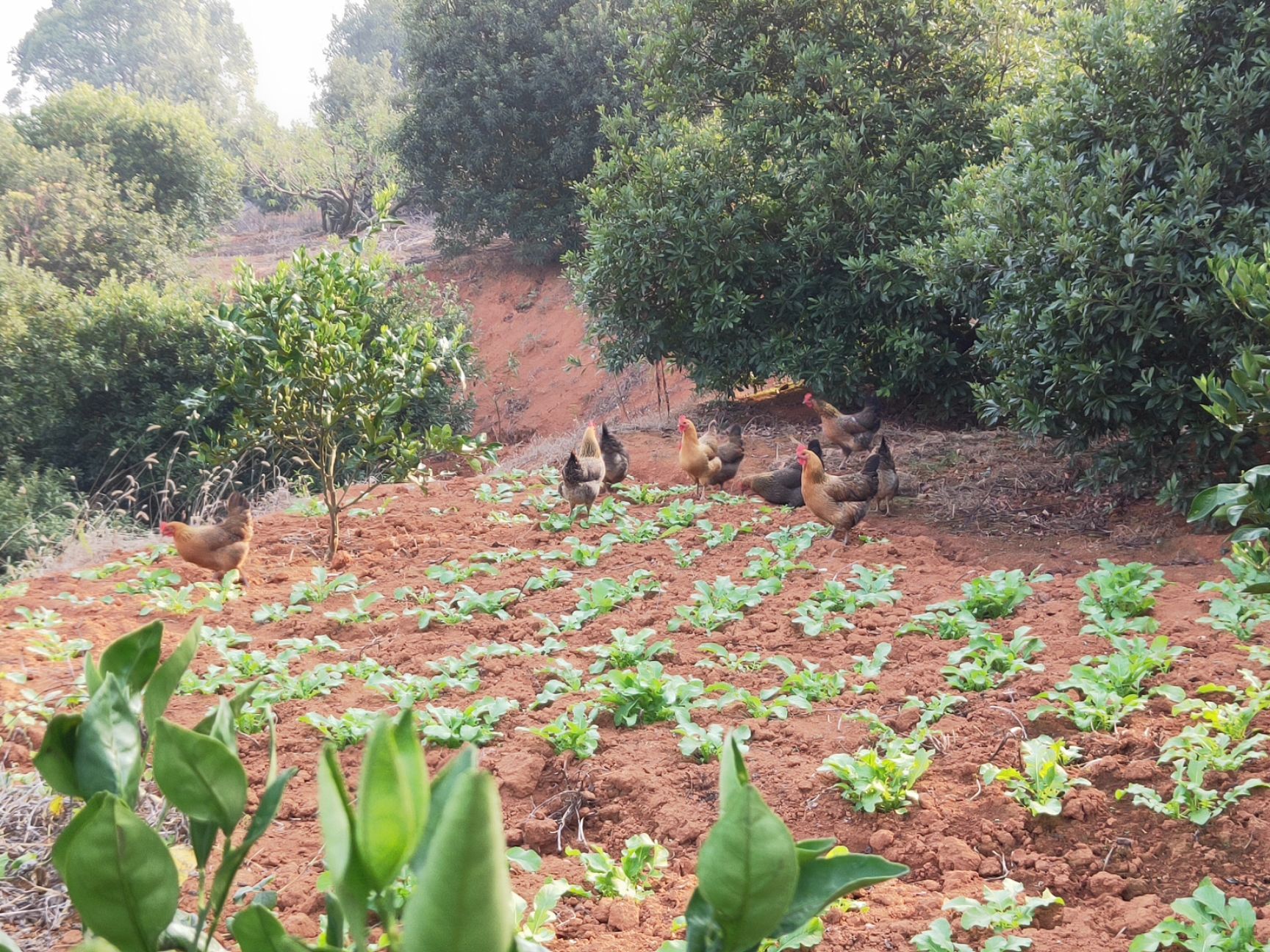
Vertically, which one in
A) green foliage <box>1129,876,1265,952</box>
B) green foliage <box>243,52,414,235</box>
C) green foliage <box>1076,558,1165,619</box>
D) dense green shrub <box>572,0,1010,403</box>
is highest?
green foliage <box>243,52,414,235</box>

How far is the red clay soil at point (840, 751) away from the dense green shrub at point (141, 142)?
2053cm

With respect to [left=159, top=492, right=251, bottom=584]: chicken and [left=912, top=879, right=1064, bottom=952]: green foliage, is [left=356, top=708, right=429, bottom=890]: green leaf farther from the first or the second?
[left=159, top=492, right=251, bottom=584]: chicken

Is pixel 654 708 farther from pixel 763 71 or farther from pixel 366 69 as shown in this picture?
pixel 366 69

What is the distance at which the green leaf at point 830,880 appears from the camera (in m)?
1.02

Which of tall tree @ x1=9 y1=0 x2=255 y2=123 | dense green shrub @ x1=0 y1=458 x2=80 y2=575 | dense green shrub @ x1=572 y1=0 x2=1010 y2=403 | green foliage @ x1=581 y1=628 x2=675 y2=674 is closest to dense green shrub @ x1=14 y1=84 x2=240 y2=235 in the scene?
dense green shrub @ x1=0 y1=458 x2=80 y2=575

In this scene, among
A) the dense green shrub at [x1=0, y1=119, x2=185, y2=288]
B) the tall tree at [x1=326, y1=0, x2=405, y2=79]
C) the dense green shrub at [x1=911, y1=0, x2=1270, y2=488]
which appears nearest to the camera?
the dense green shrub at [x1=911, y1=0, x2=1270, y2=488]

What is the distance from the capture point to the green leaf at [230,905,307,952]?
101 cm

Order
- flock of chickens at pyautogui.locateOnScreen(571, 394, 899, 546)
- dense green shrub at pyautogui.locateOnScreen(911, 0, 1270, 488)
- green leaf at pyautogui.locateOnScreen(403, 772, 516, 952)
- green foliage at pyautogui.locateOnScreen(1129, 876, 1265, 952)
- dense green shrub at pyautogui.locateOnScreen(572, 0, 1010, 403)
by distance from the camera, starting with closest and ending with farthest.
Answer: green leaf at pyautogui.locateOnScreen(403, 772, 516, 952) < green foliage at pyautogui.locateOnScreen(1129, 876, 1265, 952) < dense green shrub at pyautogui.locateOnScreen(911, 0, 1270, 488) < flock of chickens at pyautogui.locateOnScreen(571, 394, 899, 546) < dense green shrub at pyautogui.locateOnScreen(572, 0, 1010, 403)

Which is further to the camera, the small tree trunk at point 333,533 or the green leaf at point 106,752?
the small tree trunk at point 333,533

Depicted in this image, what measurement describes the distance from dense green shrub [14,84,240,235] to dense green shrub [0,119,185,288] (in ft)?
3.71

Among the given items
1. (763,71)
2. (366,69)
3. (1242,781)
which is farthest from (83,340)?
(366,69)

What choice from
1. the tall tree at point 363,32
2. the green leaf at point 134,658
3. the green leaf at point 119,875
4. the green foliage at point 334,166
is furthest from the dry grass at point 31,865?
the tall tree at point 363,32

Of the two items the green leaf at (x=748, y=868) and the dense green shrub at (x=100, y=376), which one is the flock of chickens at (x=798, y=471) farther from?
the dense green shrub at (x=100, y=376)

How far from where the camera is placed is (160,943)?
1112 millimetres
